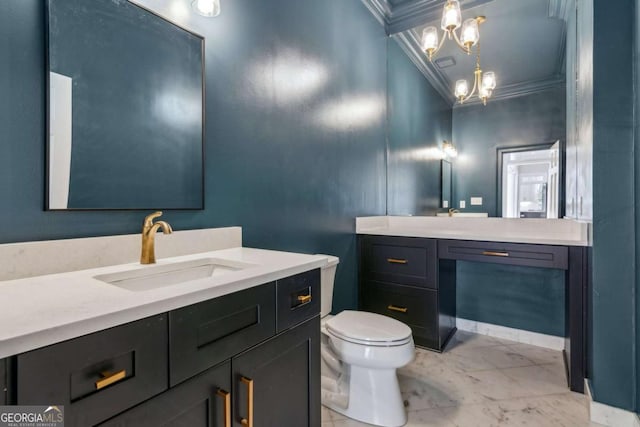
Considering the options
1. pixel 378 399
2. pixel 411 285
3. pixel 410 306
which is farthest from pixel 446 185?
pixel 378 399

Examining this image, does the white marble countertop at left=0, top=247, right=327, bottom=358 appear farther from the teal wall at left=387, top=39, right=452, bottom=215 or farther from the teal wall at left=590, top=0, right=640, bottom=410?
the teal wall at left=387, top=39, right=452, bottom=215

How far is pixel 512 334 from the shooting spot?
8.20 ft

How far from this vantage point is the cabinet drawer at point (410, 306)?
7.37ft

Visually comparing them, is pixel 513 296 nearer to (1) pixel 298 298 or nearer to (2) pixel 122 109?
(1) pixel 298 298

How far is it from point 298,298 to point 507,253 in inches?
62.3

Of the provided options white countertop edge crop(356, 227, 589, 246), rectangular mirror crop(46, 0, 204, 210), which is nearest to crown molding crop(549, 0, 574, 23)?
white countertop edge crop(356, 227, 589, 246)

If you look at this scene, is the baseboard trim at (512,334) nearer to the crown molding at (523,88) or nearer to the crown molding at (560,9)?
the crown molding at (523,88)

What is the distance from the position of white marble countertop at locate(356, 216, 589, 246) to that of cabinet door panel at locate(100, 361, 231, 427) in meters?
1.80

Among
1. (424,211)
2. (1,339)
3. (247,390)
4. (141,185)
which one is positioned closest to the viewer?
(1,339)

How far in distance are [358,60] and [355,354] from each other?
2135 mm

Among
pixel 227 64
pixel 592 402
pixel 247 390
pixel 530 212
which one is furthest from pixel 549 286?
pixel 227 64

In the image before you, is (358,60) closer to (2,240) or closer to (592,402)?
(2,240)

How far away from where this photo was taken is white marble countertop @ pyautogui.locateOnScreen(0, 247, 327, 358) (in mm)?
514

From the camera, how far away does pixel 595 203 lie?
152 cm
